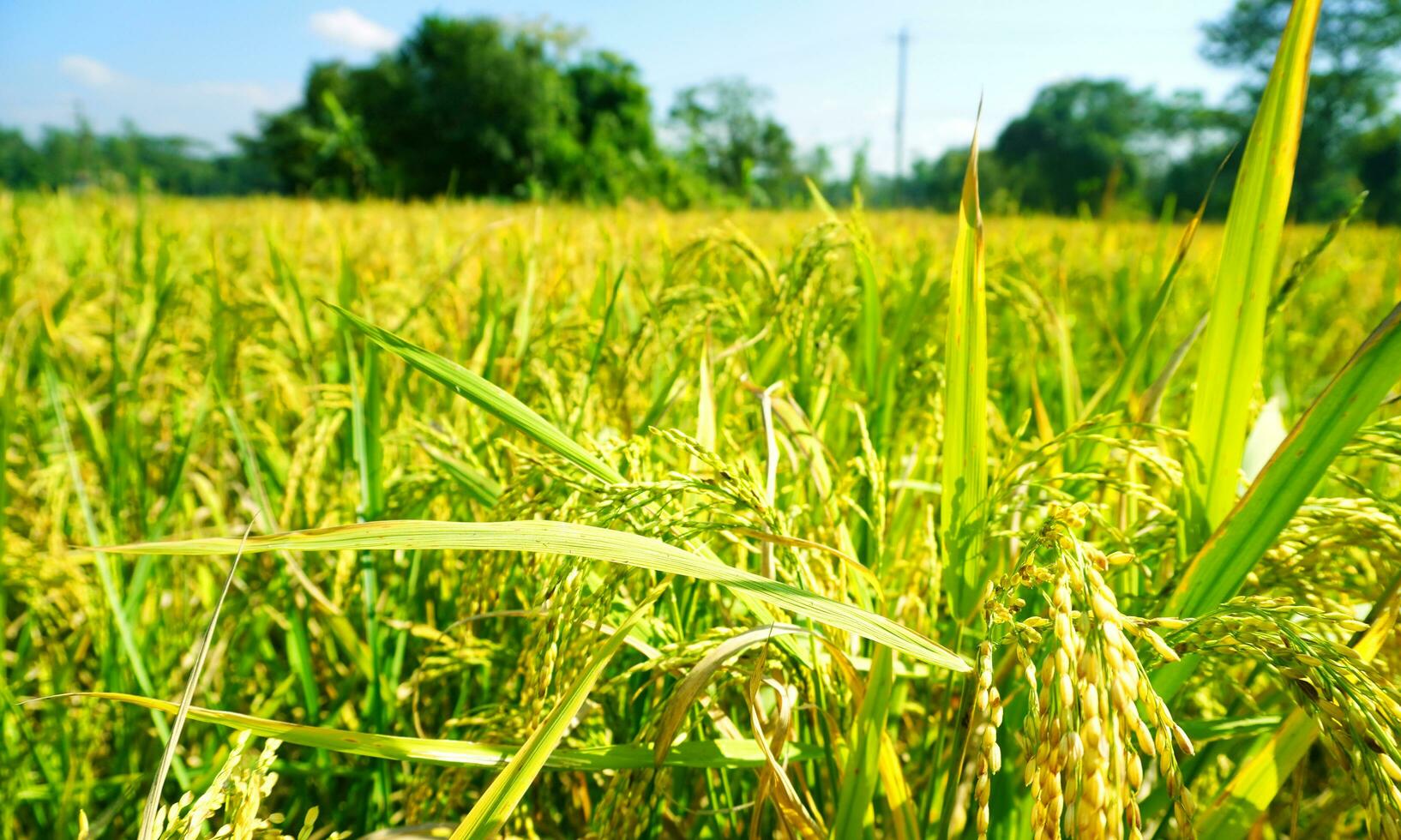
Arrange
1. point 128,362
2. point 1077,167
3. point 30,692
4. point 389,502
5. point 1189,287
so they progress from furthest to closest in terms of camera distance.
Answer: point 1077,167
point 1189,287
point 128,362
point 30,692
point 389,502

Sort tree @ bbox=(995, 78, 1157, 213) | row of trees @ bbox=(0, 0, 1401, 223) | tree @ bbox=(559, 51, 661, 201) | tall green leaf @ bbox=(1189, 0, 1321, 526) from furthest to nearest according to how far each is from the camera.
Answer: tree @ bbox=(995, 78, 1157, 213) < tree @ bbox=(559, 51, 661, 201) < row of trees @ bbox=(0, 0, 1401, 223) < tall green leaf @ bbox=(1189, 0, 1321, 526)

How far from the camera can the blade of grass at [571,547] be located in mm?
451

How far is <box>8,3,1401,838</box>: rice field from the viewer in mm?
454

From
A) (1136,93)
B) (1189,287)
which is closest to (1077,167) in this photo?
(1136,93)

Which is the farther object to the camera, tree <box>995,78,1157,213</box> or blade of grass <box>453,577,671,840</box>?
tree <box>995,78,1157,213</box>

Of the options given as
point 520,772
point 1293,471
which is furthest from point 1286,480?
point 520,772

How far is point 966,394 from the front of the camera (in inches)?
24.3

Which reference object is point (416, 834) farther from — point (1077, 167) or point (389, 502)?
point (1077, 167)

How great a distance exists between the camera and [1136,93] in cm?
6650

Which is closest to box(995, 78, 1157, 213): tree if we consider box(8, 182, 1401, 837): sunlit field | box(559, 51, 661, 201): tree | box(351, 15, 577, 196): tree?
box(559, 51, 661, 201): tree

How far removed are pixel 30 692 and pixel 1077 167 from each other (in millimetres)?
65459

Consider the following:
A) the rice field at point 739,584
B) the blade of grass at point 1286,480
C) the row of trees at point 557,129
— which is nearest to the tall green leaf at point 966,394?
the rice field at point 739,584

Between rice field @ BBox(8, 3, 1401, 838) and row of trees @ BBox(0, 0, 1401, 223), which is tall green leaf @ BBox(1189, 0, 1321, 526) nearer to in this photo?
rice field @ BBox(8, 3, 1401, 838)

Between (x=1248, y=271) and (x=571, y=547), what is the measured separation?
0.54m
